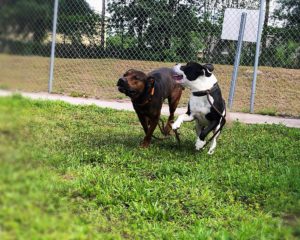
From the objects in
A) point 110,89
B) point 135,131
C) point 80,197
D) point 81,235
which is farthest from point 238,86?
point 81,235

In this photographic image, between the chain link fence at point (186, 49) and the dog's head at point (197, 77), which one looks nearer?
the dog's head at point (197, 77)

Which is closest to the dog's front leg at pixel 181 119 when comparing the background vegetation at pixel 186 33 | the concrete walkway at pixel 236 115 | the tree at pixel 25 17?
the concrete walkway at pixel 236 115

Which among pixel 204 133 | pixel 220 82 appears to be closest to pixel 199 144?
pixel 204 133

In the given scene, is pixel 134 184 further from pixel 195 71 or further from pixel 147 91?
pixel 195 71

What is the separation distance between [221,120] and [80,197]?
242 cm

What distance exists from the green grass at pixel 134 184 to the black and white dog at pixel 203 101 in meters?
0.30

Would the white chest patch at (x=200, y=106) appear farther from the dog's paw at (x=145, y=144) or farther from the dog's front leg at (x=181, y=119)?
the dog's paw at (x=145, y=144)

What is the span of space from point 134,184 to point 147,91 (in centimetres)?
177

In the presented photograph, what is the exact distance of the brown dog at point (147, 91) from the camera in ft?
17.0

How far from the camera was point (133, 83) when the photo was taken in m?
5.16

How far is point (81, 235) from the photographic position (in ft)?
3.20

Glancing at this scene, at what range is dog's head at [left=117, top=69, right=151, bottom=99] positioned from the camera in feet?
16.8

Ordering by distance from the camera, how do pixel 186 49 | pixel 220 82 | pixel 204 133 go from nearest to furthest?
pixel 204 133
pixel 186 49
pixel 220 82

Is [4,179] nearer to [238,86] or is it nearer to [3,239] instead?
[3,239]
